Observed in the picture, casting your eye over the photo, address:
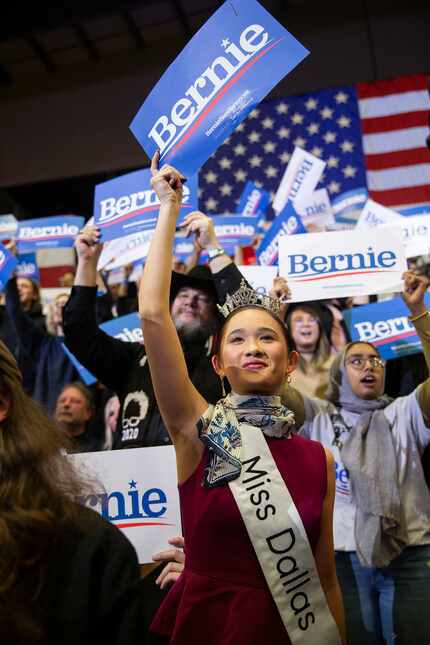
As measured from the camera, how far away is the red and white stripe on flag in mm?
7828

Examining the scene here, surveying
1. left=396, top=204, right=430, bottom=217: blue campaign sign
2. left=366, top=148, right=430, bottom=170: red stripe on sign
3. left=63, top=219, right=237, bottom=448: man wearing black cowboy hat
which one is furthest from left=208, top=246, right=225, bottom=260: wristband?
left=366, top=148, right=430, bottom=170: red stripe on sign

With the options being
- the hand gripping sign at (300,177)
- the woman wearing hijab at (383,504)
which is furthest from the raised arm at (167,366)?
the hand gripping sign at (300,177)

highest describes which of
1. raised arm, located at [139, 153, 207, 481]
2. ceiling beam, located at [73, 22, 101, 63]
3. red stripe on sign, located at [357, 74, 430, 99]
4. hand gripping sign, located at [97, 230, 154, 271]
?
ceiling beam, located at [73, 22, 101, 63]

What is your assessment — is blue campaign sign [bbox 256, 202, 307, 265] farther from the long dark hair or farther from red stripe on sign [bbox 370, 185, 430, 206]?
red stripe on sign [bbox 370, 185, 430, 206]

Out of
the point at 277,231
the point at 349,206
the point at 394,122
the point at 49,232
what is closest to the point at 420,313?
the point at 277,231

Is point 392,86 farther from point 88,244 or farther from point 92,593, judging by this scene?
point 92,593

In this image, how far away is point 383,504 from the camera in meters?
2.57

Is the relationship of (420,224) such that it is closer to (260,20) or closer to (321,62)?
(260,20)

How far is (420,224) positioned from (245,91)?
65.7 inches

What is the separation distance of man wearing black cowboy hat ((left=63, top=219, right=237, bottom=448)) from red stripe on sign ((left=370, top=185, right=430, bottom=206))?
5.34 meters

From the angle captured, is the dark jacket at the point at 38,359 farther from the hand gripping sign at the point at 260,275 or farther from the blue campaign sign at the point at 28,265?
the hand gripping sign at the point at 260,275

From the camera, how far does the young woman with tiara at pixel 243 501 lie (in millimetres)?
1559

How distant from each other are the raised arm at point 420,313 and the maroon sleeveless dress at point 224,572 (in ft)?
2.98

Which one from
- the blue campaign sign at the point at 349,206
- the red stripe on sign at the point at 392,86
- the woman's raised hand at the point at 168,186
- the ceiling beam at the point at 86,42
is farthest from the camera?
the ceiling beam at the point at 86,42
